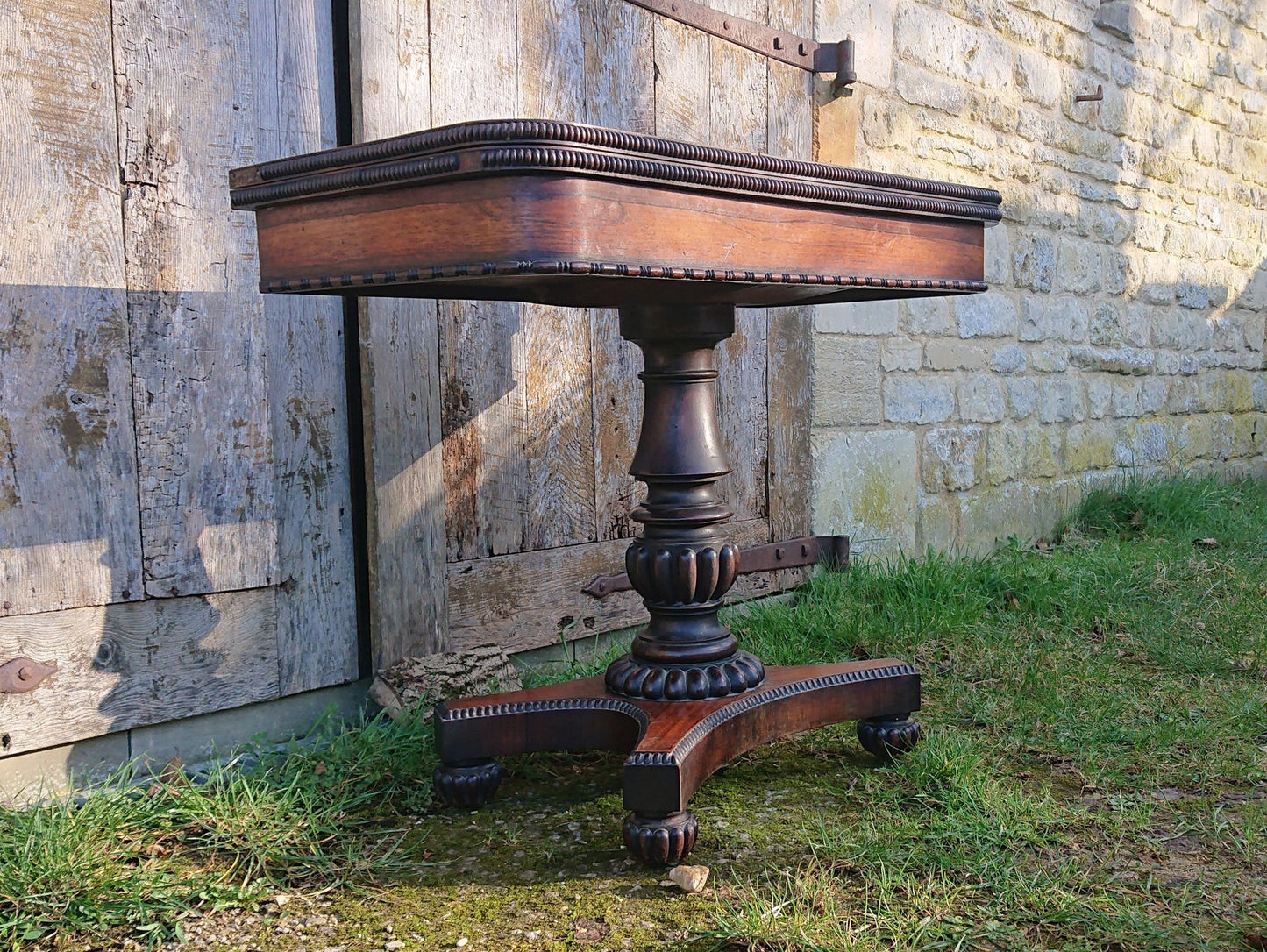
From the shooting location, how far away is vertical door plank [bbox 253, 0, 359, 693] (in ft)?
6.78

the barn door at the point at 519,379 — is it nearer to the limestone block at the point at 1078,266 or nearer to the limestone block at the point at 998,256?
the limestone block at the point at 998,256

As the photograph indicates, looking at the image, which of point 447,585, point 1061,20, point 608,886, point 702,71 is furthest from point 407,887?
point 1061,20

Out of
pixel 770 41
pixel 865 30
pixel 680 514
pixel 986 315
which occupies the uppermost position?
pixel 865 30

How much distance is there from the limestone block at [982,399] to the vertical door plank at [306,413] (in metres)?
2.33

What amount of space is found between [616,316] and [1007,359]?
1.90 meters

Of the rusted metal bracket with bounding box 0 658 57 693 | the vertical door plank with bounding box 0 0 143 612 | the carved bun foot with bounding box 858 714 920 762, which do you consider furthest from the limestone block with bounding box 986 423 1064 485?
the rusted metal bracket with bounding box 0 658 57 693

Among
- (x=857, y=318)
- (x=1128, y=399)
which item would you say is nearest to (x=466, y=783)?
(x=857, y=318)

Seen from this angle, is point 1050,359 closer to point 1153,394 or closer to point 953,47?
point 1153,394

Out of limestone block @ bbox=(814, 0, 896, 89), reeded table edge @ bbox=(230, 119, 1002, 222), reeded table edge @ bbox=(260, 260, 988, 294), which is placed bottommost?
reeded table edge @ bbox=(260, 260, 988, 294)

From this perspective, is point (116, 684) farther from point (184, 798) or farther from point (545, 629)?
point (545, 629)

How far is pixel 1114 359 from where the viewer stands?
4.61m

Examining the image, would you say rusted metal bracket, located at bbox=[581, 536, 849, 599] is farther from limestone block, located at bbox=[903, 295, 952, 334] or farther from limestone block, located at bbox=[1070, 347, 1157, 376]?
limestone block, located at bbox=[1070, 347, 1157, 376]

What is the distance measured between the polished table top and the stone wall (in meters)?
1.54

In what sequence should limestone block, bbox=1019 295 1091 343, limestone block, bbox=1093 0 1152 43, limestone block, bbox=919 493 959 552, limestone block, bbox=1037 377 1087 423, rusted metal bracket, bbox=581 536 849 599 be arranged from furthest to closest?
limestone block, bbox=1093 0 1152 43, limestone block, bbox=1037 377 1087 423, limestone block, bbox=1019 295 1091 343, limestone block, bbox=919 493 959 552, rusted metal bracket, bbox=581 536 849 599
